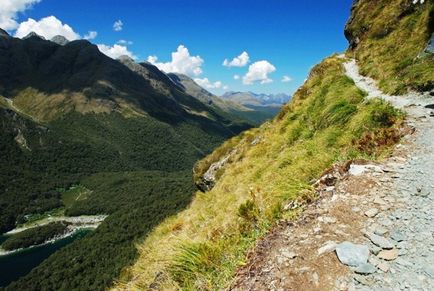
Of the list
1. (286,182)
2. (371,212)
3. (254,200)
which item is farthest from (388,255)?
(286,182)

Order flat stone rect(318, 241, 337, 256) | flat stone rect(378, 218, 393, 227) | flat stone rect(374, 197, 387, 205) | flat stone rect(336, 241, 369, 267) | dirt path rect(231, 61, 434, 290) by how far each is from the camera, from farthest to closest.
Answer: flat stone rect(374, 197, 387, 205)
flat stone rect(378, 218, 393, 227)
flat stone rect(318, 241, 337, 256)
flat stone rect(336, 241, 369, 267)
dirt path rect(231, 61, 434, 290)

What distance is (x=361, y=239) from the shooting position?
279 inches

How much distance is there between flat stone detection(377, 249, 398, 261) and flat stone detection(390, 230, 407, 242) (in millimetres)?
326

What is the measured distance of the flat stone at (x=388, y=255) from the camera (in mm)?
6469

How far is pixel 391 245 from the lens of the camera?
22.1 feet

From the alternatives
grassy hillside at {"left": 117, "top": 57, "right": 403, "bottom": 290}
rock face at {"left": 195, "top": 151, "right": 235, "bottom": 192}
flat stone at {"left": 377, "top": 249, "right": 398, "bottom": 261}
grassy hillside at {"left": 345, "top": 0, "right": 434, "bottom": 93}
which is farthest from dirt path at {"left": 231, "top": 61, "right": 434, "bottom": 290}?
rock face at {"left": 195, "top": 151, "right": 235, "bottom": 192}

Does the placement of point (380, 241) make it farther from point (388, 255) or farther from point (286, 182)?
point (286, 182)

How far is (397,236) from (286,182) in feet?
13.8

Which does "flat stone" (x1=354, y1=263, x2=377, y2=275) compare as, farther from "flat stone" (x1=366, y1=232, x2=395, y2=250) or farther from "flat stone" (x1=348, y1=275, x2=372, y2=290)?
"flat stone" (x1=366, y1=232, x2=395, y2=250)

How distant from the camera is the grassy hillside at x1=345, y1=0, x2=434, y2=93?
69.4 ft

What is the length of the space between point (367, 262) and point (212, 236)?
4.55 meters

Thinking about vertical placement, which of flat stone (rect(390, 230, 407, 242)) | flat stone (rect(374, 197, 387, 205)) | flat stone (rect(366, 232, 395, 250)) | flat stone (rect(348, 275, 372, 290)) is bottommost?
flat stone (rect(348, 275, 372, 290))

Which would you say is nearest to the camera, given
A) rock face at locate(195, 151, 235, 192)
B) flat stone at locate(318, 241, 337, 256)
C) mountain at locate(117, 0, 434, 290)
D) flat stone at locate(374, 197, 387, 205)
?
flat stone at locate(318, 241, 337, 256)

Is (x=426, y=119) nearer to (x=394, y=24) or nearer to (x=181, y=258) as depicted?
(x=181, y=258)
